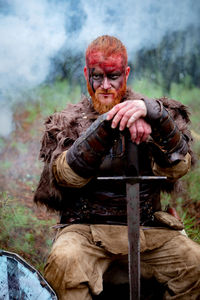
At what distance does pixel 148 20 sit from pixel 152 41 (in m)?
0.27

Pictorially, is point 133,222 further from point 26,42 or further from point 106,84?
point 26,42

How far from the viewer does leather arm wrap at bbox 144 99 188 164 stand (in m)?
2.07

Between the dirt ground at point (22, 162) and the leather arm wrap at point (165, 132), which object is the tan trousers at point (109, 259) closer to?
the leather arm wrap at point (165, 132)

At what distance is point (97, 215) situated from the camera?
259 centimetres

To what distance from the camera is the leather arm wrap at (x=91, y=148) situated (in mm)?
2088

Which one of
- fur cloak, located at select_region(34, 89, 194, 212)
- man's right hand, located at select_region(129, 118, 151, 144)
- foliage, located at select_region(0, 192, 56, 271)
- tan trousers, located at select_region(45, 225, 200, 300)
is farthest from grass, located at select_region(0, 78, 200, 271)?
man's right hand, located at select_region(129, 118, 151, 144)

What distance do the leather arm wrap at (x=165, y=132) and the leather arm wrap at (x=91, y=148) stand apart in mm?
214

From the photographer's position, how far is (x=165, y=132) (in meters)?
2.14

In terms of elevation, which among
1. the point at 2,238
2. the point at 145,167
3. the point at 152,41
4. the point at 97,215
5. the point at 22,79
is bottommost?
the point at 2,238

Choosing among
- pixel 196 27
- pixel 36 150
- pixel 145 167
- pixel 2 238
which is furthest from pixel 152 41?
pixel 2 238

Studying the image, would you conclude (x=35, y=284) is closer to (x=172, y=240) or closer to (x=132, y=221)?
(x=132, y=221)


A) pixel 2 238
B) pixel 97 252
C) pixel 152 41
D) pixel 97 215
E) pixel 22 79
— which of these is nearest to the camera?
pixel 97 252

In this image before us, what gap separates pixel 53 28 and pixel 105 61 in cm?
182

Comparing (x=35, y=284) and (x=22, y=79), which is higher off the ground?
(x=22, y=79)
